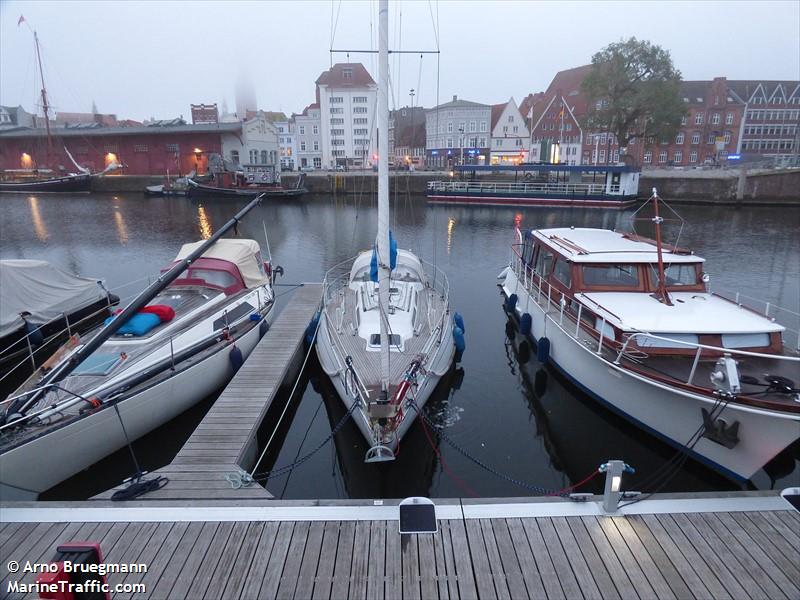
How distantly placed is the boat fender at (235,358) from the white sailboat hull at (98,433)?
0.13m

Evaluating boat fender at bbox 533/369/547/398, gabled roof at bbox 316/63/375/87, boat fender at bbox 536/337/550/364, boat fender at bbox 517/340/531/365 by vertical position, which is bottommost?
boat fender at bbox 533/369/547/398

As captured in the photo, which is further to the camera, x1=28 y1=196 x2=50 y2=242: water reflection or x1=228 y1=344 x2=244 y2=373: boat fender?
x1=28 y1=196 x2=50 y2=242: water reflection

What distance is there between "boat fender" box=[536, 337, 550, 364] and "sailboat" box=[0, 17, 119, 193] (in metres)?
68.1

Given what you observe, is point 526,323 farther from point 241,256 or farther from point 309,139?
point 309,139

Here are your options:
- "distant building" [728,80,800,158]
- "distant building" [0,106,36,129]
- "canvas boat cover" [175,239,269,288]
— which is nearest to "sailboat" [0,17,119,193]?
"distant building" [0,106,36,129]

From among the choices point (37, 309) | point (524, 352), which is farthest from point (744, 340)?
point (37, 309)

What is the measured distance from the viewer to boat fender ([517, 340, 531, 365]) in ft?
47.6

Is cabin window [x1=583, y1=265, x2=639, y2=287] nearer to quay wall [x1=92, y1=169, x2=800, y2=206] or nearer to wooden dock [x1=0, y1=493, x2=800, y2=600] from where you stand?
wooden dock [x1=0, y1=493, x2=800, y2=600]

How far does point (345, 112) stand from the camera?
7769 centimetres

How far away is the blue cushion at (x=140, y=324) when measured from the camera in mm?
10789

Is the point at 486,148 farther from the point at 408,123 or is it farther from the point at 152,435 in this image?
the point at 152,435

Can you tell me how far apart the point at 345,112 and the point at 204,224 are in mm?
46587

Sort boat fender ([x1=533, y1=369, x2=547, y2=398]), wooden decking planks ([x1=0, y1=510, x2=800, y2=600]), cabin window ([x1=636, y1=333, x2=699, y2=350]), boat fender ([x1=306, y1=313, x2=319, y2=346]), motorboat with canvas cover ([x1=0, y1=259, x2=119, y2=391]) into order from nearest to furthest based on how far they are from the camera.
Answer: wooden decking planks ([x1=0, y1=510, x2=800, y2=600]) → cabin window ([x1=636, y1=333, x2=699, y2=350]) → boat fender ([x1=533, y1=369, x2=547, y2=398]) → motorboat with canvas cover ([x1=0, y1=259, x2=119, y2=391]) → boat fender ([x1=306, y1=313, x2=319, y2=346])

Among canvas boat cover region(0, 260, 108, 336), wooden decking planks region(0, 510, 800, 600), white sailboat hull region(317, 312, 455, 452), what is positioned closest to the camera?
wooden decking planks region(0, 510, 800, 600)
